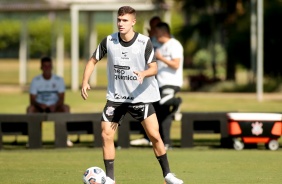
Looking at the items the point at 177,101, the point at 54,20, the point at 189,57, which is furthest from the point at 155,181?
the point at 189,57

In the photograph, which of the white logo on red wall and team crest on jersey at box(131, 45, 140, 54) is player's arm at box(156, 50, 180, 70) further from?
team crest on jersey at box(131, 45, 140, 54)

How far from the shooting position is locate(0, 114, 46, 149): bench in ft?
58.3

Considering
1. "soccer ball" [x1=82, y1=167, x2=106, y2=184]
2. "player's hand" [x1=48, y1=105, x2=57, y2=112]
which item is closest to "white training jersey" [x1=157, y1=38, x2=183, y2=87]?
"player's hand" [x1=48, y1=105, x2=57, y2=112]

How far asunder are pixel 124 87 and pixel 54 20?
42588 millimetres

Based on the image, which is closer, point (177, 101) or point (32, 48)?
point (177, 101)

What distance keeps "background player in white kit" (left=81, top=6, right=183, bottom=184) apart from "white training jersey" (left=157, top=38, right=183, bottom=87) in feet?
17.4

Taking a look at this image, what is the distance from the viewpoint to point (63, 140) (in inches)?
707

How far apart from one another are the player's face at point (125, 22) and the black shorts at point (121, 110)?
2.92 ft

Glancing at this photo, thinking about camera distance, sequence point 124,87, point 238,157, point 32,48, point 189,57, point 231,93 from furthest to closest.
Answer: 1. point 32,48
2. point 189,57
3. point 231,93
4. point 238,157
5. point 124,87

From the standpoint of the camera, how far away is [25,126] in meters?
18.1

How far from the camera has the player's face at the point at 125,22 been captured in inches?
453

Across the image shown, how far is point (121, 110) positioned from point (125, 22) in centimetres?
108

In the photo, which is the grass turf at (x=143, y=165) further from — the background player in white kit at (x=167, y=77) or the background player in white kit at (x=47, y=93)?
the background player in white kit at (x=47, y=93)

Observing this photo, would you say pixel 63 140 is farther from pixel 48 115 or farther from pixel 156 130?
pixel 156 130
